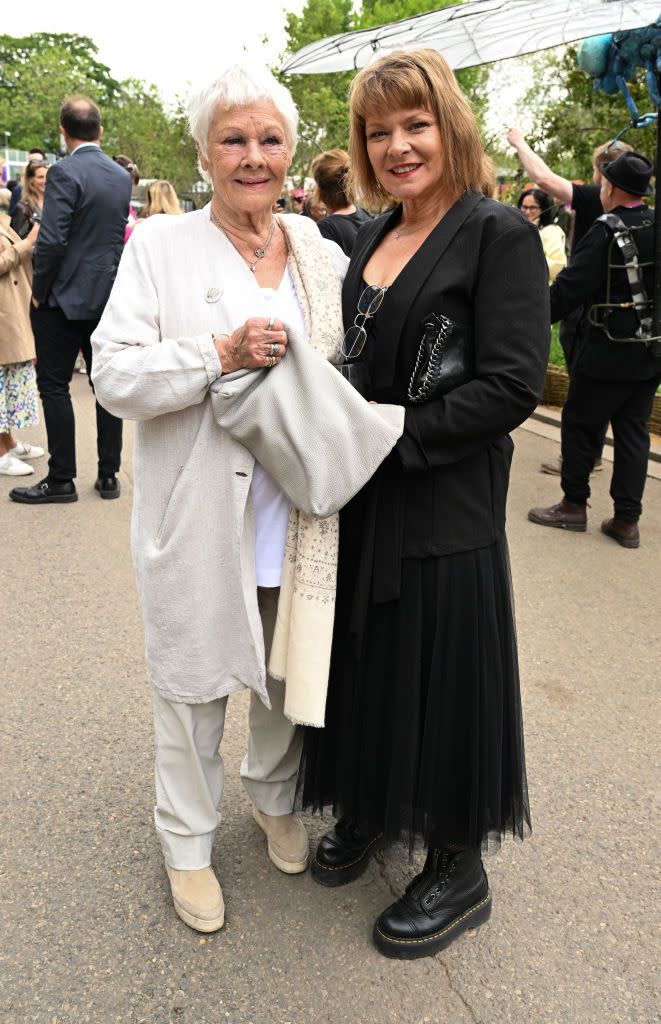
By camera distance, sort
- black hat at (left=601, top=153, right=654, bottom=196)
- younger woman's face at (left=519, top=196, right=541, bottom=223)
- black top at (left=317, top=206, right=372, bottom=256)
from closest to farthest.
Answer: black hat at (left=601, top=153, right=654, bottom=196)
black top at (left=317, top=206, right=372, bottom=256)
younger woman's face at (left=519, top=196, right=541, bottom=223)

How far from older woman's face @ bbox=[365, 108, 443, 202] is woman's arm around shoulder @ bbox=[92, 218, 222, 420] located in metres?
0.52

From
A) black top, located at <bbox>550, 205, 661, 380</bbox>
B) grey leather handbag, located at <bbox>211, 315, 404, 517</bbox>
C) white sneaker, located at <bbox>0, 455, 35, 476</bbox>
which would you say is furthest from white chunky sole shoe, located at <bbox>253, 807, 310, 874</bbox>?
white sneaker, located at <bbox>0, 455, 35, 476</bbox>

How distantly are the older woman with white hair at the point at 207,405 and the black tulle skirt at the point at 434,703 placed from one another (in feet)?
0.77

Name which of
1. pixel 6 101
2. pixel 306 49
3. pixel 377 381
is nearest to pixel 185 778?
pixel 377 381

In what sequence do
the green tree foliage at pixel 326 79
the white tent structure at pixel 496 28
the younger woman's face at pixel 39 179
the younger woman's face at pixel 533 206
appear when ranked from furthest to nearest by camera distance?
the green tree foliage at pixel 326 79 < the younger woman's face at pixel 533 206 < the younger woman's face at pixel 39 179 < the white tent structure at pixel 496 28

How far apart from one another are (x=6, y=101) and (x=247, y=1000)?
65.6 meters

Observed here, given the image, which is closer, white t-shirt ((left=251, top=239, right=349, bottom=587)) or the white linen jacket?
the white linen jacket

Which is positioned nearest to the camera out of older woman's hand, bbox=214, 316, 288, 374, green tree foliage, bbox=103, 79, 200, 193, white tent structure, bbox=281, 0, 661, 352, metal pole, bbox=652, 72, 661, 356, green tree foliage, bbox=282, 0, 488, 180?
older woman's hand, bbox=214, 316, 288, 374

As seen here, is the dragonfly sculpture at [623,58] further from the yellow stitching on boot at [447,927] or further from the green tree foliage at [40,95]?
the green tree foliage at [40,95]

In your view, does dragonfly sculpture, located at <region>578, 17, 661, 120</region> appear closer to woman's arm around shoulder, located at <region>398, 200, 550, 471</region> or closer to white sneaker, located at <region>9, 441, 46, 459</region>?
woman's arm around shoulder, located at <region>398, 200, 550, 471</region>

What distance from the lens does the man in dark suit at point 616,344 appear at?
5082mm

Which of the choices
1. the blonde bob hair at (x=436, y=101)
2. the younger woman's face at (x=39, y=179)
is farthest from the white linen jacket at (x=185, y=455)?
the younger woman's face at (x=39, y=179)

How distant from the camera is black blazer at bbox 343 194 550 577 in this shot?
192 cm

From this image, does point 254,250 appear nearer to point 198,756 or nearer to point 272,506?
point 272,506
